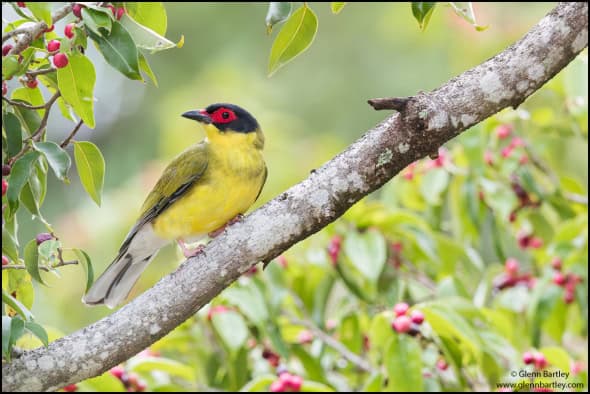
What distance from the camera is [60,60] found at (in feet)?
8.32

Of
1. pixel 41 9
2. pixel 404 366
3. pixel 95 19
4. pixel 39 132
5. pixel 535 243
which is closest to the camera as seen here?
pixel 41 9

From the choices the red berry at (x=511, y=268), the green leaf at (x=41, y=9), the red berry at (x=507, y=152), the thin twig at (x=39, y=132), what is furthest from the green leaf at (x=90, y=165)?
the red berry at (x=511, y=268)

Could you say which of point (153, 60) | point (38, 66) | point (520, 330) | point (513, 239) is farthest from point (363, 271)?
point (153, 60)

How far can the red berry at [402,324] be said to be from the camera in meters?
3.46

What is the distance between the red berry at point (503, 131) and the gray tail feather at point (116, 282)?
1827 mm

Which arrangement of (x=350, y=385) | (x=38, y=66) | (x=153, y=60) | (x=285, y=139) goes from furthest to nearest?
(x=153, y=60), (x=285, y=139), (x=350, y=385), (x=38, y=66)

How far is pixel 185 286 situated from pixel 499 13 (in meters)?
6.75

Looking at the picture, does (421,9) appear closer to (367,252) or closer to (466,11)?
(466,11)

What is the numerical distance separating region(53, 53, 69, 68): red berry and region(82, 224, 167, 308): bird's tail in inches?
62.8

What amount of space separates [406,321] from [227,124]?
1489 mm

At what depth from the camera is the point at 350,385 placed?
4418 mm

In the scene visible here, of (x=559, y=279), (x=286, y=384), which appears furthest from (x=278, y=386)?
(x=559, y=279)

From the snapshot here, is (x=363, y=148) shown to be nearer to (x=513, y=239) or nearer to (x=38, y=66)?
(x=38, y=66)

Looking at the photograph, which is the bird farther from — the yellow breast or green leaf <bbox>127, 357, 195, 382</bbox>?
green leaf <bbox>127, 357, 195, 382</bbox>
